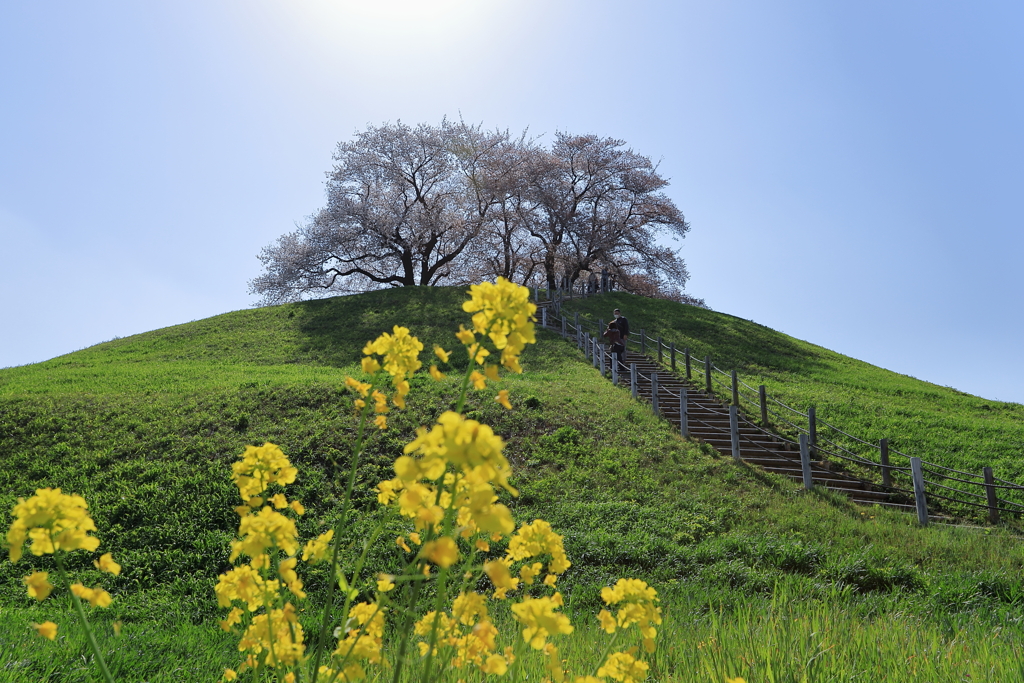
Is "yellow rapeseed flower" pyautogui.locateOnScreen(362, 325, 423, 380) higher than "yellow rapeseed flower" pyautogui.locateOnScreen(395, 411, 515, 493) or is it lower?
higher

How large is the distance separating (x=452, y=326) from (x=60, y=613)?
17340mm

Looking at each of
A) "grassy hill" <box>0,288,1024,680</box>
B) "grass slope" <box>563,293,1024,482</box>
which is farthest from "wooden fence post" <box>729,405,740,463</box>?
"grass slope" <box>563,293,1024,482</box>

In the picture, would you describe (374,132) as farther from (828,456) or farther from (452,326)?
(828,456)

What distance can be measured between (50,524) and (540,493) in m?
7.79

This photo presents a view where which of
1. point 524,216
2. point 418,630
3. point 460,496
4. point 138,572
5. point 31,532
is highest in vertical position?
point 524,216

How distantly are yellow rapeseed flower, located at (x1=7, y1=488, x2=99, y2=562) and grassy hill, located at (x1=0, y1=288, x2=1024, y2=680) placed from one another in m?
3.14

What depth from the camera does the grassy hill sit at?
6195 millimetres

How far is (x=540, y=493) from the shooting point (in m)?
8.95

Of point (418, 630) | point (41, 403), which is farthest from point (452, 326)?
point (418, 630)

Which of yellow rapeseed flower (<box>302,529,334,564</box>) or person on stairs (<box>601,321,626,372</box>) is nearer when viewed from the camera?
yellow rapeseed flower (<box>302,529,334,564</box>)

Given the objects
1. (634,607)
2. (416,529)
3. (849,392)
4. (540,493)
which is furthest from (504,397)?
(849,392)

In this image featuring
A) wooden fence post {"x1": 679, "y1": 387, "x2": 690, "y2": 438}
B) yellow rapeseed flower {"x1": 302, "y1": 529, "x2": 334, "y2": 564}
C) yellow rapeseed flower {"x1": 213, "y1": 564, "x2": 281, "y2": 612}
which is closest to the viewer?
yellow rapeseed flower {"x1": 213, "y1": 564, "x2": 281, "y2": 612}

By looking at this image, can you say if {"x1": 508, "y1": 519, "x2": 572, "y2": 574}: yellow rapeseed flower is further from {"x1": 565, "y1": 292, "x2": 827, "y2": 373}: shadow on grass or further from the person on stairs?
{"x1": 565, "y1": 292, "x2": 827, "y2": 373}: shadow on grass

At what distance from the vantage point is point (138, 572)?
682 cm
